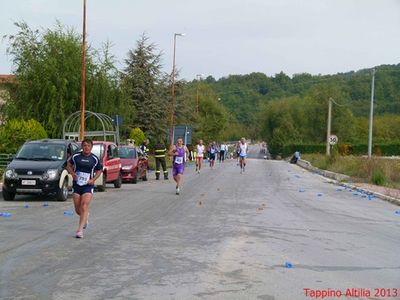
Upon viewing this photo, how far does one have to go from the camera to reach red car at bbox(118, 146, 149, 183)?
24938 millimetres

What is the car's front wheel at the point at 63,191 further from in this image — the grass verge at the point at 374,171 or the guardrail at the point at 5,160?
the grass verge at the point at 374,171

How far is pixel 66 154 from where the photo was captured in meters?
17.8

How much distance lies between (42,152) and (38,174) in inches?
54.4

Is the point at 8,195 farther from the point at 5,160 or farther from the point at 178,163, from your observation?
the point at 5,160

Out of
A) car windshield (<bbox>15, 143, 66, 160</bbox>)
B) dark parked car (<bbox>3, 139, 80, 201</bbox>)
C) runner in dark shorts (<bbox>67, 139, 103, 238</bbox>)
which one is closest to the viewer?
runner in dark shorts (<bbox>67, 139, 103, 238</bbox>)

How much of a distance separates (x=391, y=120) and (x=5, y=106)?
297 ft

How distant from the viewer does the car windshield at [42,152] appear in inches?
695

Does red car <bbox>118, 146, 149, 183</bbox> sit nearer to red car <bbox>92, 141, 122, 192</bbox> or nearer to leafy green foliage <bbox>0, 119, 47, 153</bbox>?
red car <bbox>92, 141, 122, 192</bbox>

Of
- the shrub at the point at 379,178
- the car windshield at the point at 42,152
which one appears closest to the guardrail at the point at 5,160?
the car windshield at the point at 42,152

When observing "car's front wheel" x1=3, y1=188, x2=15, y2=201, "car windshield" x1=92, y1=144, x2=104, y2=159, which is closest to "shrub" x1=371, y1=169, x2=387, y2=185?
"car windshield" x1=92, y1=144, x2=104, y2=159

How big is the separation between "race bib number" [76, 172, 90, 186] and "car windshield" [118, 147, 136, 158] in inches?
599

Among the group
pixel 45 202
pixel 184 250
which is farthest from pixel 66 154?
pixel 184 250

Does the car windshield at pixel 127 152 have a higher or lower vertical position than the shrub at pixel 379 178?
higher

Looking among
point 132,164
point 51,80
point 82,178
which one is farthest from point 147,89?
point 82,178
